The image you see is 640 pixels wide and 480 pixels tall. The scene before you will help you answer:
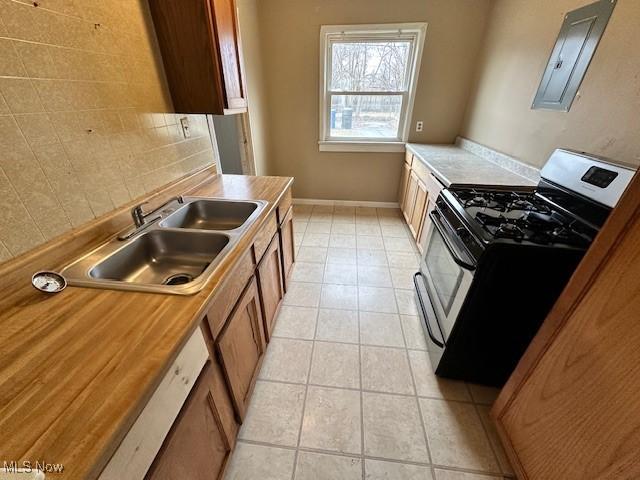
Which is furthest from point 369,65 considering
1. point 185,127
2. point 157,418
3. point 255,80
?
point 157,418

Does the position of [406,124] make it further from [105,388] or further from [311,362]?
[105,388]

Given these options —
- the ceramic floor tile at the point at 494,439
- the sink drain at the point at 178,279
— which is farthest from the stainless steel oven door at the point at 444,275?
the sink drain at the point at 178,279

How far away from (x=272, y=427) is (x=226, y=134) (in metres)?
2.76

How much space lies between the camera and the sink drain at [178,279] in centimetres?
114

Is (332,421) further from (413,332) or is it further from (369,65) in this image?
(369,65)

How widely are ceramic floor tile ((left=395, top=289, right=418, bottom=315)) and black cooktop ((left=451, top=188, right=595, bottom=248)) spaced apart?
89 centimetres

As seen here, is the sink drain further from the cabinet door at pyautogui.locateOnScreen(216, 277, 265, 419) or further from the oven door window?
the oven door window

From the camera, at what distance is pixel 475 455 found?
118 centimetres

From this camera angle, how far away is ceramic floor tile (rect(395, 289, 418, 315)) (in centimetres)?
196

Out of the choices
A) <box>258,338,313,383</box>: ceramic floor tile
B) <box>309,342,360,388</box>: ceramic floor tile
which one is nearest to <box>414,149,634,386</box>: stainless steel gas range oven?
<box>309,342,360,388</box>: ceramic floor tile

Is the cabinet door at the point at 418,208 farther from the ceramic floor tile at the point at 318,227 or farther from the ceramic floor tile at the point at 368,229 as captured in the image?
the ceramic floor tile at the point at 318,227

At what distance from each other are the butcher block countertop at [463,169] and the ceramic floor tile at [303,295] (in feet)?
4.15

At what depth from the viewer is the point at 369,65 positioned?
2990 millimetres

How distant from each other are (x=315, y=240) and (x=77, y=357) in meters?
2.35
